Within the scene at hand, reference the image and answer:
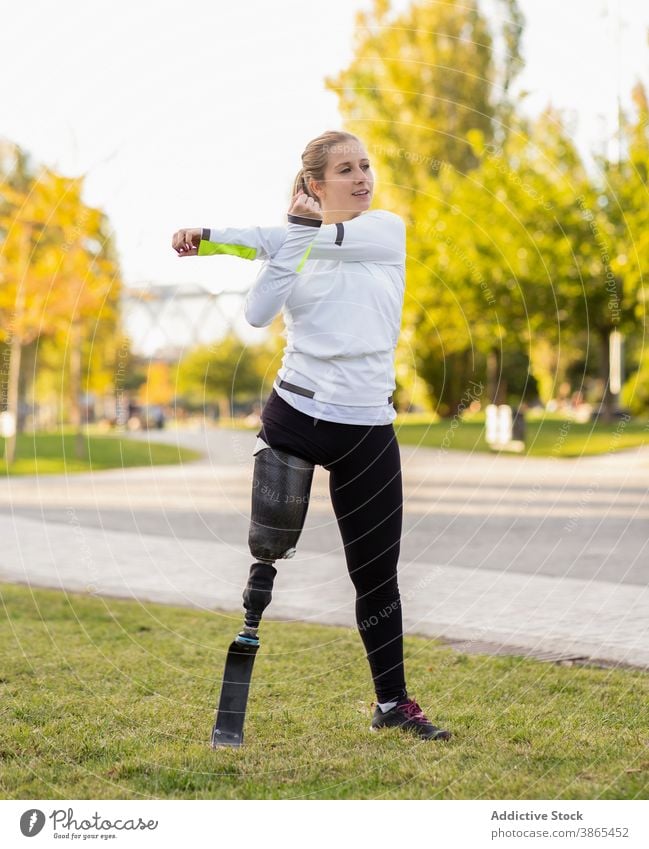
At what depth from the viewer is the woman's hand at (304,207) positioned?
3830mm

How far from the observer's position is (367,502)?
13.6ft

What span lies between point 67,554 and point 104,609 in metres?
3.01

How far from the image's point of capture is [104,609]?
7.20 m

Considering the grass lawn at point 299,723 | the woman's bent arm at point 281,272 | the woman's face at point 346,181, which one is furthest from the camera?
the woman's face at point 346,181

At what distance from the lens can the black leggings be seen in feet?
13.3

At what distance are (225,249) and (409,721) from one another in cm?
181

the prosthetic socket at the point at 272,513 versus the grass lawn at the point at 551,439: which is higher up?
the prosthetic socket at the point at 272,513

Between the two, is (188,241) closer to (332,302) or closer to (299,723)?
(332,302)

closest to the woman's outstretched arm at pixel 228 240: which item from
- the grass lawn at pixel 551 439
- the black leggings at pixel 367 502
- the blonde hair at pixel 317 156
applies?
the blonde hair at pixel 317 156

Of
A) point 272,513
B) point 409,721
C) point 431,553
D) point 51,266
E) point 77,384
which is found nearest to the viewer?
point 272,513

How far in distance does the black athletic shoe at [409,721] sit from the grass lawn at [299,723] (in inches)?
2.1

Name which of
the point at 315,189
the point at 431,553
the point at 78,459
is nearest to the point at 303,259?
the point at 315,189

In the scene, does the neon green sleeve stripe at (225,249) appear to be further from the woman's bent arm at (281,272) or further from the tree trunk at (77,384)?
Result: the tree trunk at (77,384)
